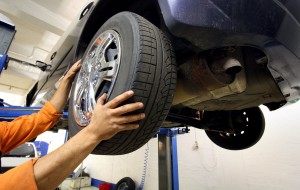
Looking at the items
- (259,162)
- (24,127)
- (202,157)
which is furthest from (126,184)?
(24,127)

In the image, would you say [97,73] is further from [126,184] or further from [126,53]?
[126,184]

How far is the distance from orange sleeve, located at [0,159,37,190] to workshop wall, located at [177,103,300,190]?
2256mm

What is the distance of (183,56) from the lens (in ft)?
2.65

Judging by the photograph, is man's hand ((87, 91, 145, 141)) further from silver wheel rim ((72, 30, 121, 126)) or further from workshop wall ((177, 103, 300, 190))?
workshop wall ((177, 103, 300, 190))

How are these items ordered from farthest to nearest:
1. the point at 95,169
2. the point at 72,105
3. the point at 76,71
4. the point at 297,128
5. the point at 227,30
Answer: the point at 95,169
the point at 297,128
the point at 76,71
the point at 72,105
the point at 227,30

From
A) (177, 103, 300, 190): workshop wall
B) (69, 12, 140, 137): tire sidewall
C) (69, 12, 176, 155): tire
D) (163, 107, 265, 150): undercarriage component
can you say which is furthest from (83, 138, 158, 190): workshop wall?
(69, 12, 140, 137): tire sidewall

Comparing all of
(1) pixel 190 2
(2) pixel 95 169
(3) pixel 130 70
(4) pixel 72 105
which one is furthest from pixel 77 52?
(2) pixel 95 169

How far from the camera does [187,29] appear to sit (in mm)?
549

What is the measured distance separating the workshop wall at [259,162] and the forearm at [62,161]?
2.16 metres

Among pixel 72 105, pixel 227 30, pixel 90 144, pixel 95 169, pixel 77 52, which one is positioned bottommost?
pixel 95 169

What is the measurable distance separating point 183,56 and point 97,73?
0.35 meters

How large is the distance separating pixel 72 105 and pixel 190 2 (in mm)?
643

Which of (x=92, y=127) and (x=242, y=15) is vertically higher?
(x=242, y=15)

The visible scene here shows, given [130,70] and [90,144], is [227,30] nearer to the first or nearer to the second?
[130,70]
